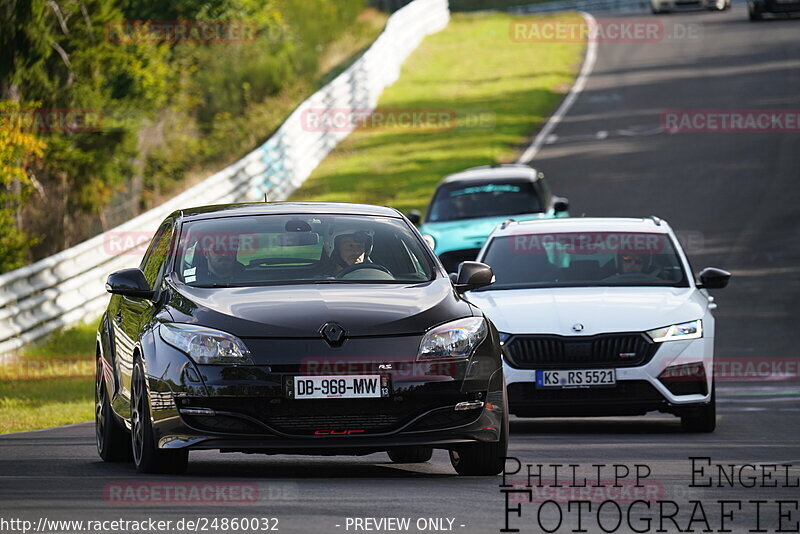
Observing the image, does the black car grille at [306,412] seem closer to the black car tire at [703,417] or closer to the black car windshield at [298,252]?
the black car windshield at [298,252]

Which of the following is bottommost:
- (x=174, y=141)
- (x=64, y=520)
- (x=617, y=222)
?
(x=174, y=141)

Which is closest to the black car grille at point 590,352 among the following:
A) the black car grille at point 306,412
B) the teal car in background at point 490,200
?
the black car grille at point 306,412

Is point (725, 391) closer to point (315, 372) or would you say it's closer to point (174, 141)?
point (315, 372)

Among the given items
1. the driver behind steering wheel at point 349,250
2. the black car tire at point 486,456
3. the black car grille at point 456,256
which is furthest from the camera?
the black car grille at point 456,256

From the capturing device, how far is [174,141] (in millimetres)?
47719

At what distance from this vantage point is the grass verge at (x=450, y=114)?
3497cm

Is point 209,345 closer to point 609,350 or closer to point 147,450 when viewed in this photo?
point 147,450

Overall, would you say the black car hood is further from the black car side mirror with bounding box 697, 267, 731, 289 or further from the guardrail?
the guardrail

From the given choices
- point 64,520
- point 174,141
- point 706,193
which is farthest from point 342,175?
point 64,520

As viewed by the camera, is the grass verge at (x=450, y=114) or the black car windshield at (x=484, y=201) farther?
the grass verge at (x=450, y=114)

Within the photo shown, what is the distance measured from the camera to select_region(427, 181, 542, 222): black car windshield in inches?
890

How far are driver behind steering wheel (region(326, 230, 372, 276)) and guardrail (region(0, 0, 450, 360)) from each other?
11.3 meters

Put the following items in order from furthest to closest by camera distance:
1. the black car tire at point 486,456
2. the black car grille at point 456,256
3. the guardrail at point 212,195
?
the guardrail at point 212,195 < the black car grille at point 456,256 < the black car tire at point 486,456

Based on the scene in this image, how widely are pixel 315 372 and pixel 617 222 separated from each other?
6705mm
